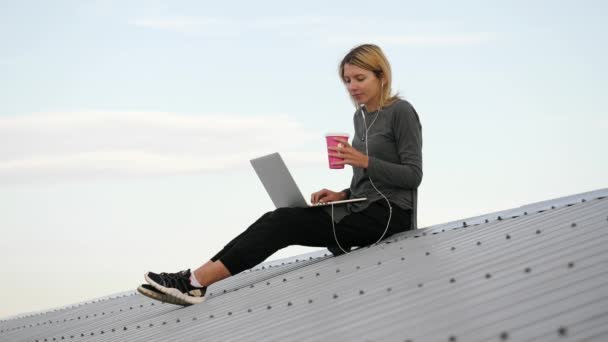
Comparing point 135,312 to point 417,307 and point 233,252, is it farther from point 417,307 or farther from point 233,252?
point 417,307

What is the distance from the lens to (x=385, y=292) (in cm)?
473

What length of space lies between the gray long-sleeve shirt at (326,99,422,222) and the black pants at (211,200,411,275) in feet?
0.31

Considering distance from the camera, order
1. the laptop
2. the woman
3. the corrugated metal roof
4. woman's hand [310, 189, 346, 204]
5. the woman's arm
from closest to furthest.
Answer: the corrugated metal roof → the woman → the woman's arm → the laptop → woman's hand [310, 189, 346, 204]

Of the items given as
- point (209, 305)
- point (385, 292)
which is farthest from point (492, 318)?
point (209, 305)

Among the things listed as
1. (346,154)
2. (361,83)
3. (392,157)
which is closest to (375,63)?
(361,83)

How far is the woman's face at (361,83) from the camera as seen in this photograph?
700 cm

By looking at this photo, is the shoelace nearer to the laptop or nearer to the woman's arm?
the laptop

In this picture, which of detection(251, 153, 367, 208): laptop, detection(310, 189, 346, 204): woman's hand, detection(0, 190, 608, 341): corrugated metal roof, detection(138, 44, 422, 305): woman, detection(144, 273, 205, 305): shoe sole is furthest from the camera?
detection(310, 189, 346, 204): woman's hand

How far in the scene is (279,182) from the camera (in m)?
7.00

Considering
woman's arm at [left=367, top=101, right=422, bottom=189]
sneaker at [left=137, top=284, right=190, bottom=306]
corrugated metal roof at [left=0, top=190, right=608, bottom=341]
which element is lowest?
corrugated metal roof at [left=0, top=190, right=608, bottom=341]

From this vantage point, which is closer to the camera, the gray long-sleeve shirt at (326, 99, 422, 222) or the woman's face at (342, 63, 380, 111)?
the gray long-sleeve shirt at (326, 99, 422, 222)

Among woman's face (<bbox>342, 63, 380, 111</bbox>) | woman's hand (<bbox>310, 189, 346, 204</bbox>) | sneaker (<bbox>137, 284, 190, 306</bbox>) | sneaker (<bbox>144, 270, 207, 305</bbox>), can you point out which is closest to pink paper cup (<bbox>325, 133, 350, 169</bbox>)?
woman's face (<bbox>342, 63, 380, 111</bbox>)

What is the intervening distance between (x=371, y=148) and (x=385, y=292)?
8.50 ft

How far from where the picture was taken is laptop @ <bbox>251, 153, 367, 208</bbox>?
6.93m
